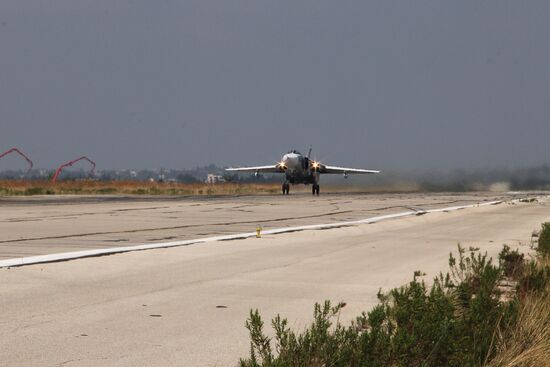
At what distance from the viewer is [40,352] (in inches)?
256

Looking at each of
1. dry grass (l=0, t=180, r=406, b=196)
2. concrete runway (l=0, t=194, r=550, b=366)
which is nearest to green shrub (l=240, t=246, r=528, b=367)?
concrete runway (l=0, t=194, r=550, b=366)

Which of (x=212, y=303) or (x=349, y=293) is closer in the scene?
(x=212, y=303)

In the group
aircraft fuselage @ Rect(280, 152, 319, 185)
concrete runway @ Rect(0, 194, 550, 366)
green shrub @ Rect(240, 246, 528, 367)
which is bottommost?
concrete runway @ Rect(0, 194, 550, 366)

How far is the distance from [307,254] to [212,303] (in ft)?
21.8

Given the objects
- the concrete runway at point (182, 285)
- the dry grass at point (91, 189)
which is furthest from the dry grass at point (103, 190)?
the concrete runway at point (182, 285)

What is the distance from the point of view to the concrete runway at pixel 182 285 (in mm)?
6840

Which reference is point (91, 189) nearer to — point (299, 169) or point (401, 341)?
point (299, 169)

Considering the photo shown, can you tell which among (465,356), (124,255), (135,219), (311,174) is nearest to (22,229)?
(135,219)

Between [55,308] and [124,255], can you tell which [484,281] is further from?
[124,255]

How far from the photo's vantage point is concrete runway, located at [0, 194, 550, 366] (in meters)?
6.84

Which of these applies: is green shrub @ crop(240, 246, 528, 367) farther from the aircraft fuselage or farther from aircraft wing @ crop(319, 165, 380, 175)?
aircraft wing @ crop(319, 165, 380, 175)

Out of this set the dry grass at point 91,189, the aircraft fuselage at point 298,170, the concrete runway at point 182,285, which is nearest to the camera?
the concrete runway at point 182,285

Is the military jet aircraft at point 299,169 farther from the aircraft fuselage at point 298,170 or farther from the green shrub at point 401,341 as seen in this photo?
the green shrub at point 401,341

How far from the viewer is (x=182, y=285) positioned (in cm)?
1086
